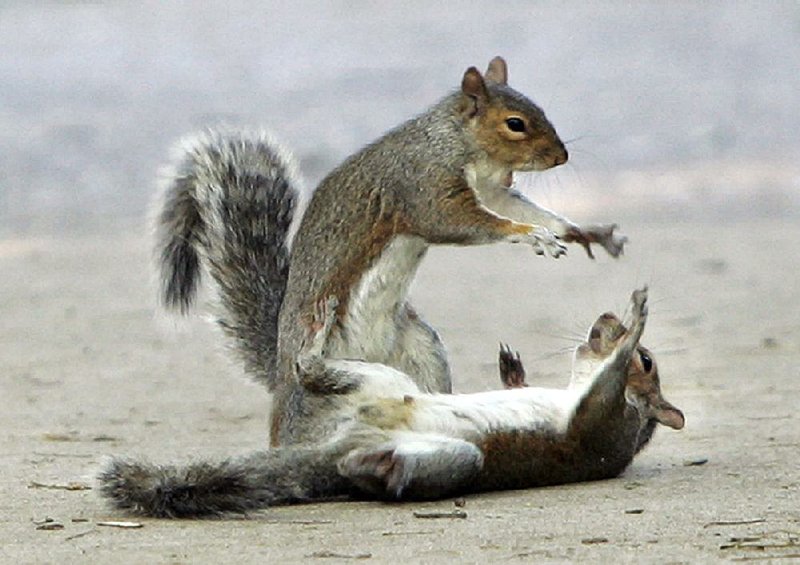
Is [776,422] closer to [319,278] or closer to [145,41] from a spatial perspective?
[319,278]

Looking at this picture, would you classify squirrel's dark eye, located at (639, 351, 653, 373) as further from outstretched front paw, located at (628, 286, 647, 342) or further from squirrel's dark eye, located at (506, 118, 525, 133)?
squirrel's dark eye, located at (506, 118, 525, 133)

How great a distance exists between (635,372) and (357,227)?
0.89 metres

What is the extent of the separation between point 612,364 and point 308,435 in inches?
31.9

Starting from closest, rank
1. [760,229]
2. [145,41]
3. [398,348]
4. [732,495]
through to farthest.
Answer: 1. [732,495]
2. [398,348]
3. [760,229]
4. [145,41]

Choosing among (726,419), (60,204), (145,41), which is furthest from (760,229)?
(145,41)

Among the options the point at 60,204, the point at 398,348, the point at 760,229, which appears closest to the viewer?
the point at 398,348

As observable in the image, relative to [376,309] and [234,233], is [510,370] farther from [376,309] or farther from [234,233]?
[234,233]

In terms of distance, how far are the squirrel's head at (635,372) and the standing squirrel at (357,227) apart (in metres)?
0.24

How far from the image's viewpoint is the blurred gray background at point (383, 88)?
1397 centimetres

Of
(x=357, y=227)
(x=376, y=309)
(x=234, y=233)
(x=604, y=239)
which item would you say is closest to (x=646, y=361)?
(x=604, y=239)

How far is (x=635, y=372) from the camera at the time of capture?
569 centimetres

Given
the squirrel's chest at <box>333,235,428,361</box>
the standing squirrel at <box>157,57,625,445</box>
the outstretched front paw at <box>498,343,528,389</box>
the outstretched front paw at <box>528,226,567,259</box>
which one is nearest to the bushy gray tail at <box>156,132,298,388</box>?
the standing squirrel at <box>157,57,625,445</box>

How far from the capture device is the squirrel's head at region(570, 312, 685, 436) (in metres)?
5.60

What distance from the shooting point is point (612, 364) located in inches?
209
